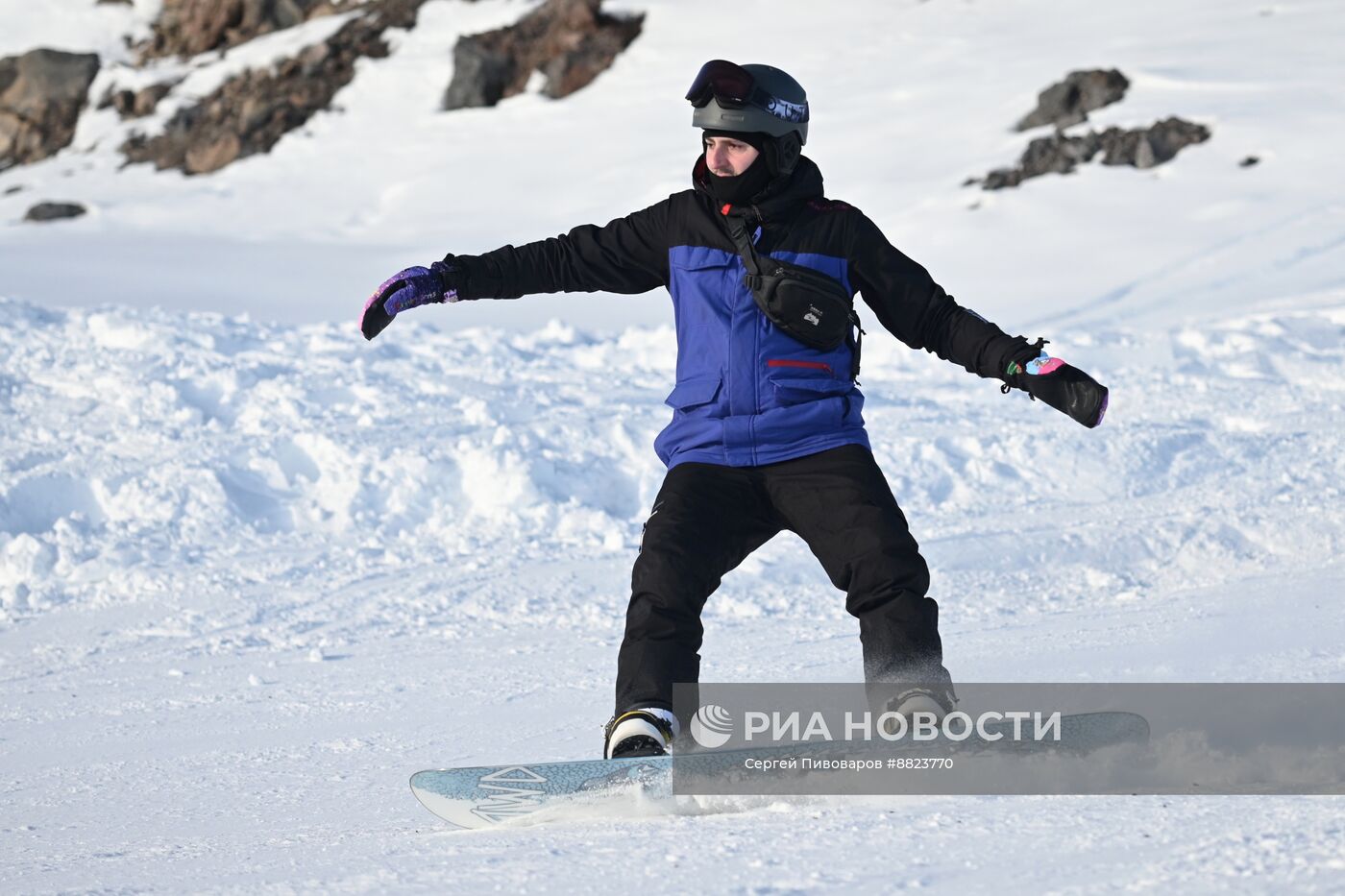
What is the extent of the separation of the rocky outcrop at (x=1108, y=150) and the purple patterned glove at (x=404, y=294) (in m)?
15.1

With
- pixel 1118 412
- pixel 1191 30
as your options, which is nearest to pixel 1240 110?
pixel 1191 30

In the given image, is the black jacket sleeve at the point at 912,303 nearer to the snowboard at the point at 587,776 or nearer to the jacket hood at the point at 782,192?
the jacket hood at the point at 782,192

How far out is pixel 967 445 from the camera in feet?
23.7

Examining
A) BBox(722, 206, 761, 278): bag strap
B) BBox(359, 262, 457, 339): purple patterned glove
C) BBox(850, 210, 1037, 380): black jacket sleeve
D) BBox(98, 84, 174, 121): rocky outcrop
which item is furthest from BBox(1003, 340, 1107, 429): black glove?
BBox(98, 84, 174, 121): rocky outcrop

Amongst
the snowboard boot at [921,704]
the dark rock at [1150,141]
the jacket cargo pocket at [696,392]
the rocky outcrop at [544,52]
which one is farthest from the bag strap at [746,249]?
the rocky outcrop at [544,52]

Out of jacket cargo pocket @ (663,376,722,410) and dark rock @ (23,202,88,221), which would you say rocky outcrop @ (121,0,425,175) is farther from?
jacket cargo pocket @ (663,376,722,410)

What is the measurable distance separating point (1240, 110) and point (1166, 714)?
17124 millimetres

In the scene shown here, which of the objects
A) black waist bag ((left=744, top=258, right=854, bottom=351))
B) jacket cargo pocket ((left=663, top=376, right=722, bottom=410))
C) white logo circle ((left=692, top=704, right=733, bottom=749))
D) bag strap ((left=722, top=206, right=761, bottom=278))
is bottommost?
white logo circle ((left=692, top=704, right=733, bottom=749))

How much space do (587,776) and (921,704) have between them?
27.1 inches

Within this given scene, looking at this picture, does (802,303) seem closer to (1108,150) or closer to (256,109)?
(1108,150)

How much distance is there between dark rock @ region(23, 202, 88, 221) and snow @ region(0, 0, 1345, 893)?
6.94 m

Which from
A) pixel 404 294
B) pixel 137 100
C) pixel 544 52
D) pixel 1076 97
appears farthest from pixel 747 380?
pixel 137 100

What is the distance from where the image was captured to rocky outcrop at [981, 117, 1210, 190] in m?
17.8

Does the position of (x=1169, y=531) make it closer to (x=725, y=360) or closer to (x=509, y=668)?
(x=509, y=668)
